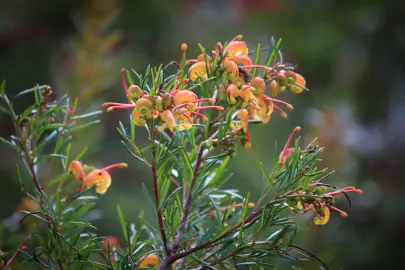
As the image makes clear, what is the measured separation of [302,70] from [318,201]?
1.35 meters

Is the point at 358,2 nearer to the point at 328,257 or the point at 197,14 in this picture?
the point at 197,14

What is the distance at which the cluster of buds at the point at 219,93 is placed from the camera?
325mm

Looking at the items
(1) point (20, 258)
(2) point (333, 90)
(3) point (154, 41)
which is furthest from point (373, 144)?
(1) point (20, 258)

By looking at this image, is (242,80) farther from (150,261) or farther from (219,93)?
(150,261)

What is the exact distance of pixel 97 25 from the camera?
943 millimetres

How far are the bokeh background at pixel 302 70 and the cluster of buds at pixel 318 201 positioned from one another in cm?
76


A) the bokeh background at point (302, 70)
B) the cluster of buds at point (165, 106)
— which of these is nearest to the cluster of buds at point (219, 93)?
the cluster of buds at point (165, 106)

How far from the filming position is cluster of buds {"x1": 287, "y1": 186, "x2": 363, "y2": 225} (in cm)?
34

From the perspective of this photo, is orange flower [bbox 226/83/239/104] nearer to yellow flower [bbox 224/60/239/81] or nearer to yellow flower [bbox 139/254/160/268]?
yellow flower [bbox 224/60/239/81]

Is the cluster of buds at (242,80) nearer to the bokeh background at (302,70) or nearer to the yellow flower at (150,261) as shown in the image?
the yellow flower at (150,261)

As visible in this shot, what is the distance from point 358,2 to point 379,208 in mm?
644

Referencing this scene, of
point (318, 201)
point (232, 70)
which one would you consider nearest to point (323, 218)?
point (318, 201)

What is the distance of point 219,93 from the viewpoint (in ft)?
1.18

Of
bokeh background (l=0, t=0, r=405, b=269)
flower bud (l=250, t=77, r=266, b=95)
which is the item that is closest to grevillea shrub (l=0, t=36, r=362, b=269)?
flower bud (l=250, t=77, r=266, b=95)
